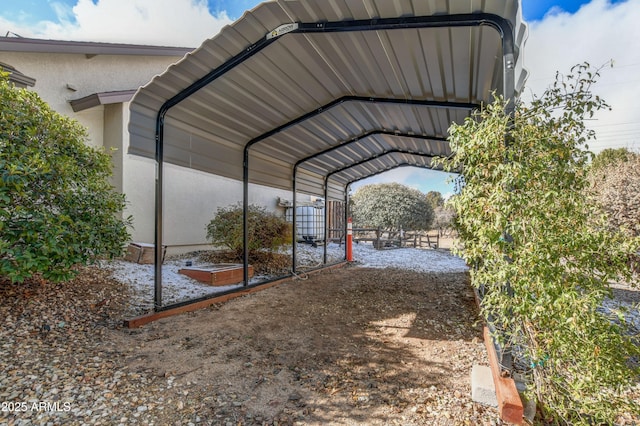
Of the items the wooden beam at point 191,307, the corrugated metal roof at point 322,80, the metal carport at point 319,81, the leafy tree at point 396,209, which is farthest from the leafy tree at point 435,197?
the wooden beam at point 191,307

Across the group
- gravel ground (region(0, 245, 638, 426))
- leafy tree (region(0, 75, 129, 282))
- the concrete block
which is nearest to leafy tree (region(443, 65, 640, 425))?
the concrete block

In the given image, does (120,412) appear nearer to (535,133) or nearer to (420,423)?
(420,423)

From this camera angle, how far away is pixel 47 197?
10.5 ft

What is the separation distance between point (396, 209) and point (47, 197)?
14531 mm

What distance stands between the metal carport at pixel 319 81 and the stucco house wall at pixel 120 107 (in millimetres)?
2076

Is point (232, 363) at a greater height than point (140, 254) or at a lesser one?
lesser

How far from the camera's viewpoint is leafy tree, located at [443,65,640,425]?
1.70 metres

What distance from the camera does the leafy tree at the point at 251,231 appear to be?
7168 mm

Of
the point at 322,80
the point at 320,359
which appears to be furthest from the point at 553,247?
the point at 322,80

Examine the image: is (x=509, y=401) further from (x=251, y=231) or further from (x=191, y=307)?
(x=251, y=231)

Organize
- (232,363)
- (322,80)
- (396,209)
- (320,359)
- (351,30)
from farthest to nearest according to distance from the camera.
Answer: (396,209), (322,80), (351,30), (320,359), (232,363)

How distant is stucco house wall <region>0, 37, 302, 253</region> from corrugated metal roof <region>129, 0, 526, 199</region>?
1969 mm

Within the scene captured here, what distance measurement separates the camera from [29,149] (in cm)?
312

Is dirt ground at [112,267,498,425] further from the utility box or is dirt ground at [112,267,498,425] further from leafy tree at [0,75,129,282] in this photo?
the utility box
